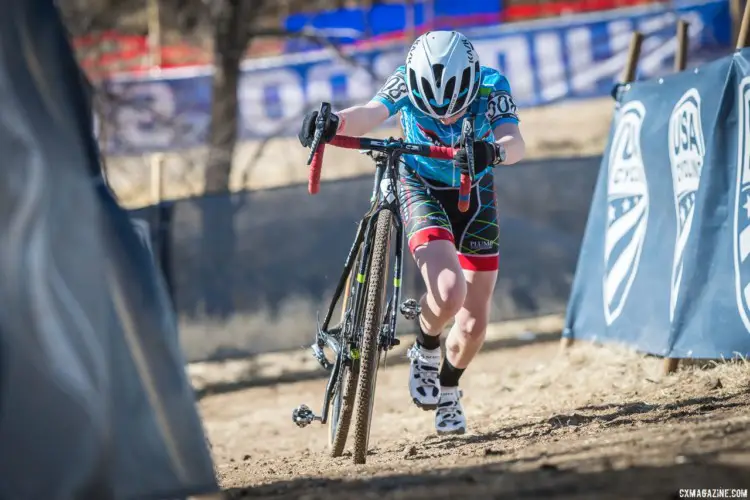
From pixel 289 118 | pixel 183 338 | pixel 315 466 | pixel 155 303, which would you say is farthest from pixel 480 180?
pixel 289 118

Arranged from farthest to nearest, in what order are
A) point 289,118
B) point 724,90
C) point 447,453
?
point 289,118 → point 724,90 → point 447,453

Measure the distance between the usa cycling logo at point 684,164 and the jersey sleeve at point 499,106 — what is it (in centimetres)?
146

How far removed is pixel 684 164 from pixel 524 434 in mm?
2334

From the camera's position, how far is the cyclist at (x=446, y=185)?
5.70 m

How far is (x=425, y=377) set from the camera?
6188 mm

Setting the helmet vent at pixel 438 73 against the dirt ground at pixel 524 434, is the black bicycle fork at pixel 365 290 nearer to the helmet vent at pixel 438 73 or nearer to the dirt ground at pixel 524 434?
the helmet vent at pixel 438 73

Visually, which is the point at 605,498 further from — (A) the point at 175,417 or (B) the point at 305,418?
(B) the point at 305,418

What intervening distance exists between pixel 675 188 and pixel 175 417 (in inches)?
181

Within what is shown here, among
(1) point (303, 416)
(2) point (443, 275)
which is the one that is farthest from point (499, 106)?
(1) point (303, 416)

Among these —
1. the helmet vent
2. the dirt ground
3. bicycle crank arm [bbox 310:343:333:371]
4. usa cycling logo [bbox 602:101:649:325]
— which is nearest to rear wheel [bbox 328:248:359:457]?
the dirt ground

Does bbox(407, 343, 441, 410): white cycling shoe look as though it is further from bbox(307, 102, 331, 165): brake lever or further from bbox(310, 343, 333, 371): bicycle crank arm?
bbox(307, 102, 331, 165): brake lever

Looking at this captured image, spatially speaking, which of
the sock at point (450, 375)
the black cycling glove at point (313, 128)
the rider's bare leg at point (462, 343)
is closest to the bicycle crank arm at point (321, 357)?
the rider's bare leg at point (462, 343)

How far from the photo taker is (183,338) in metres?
10.9
